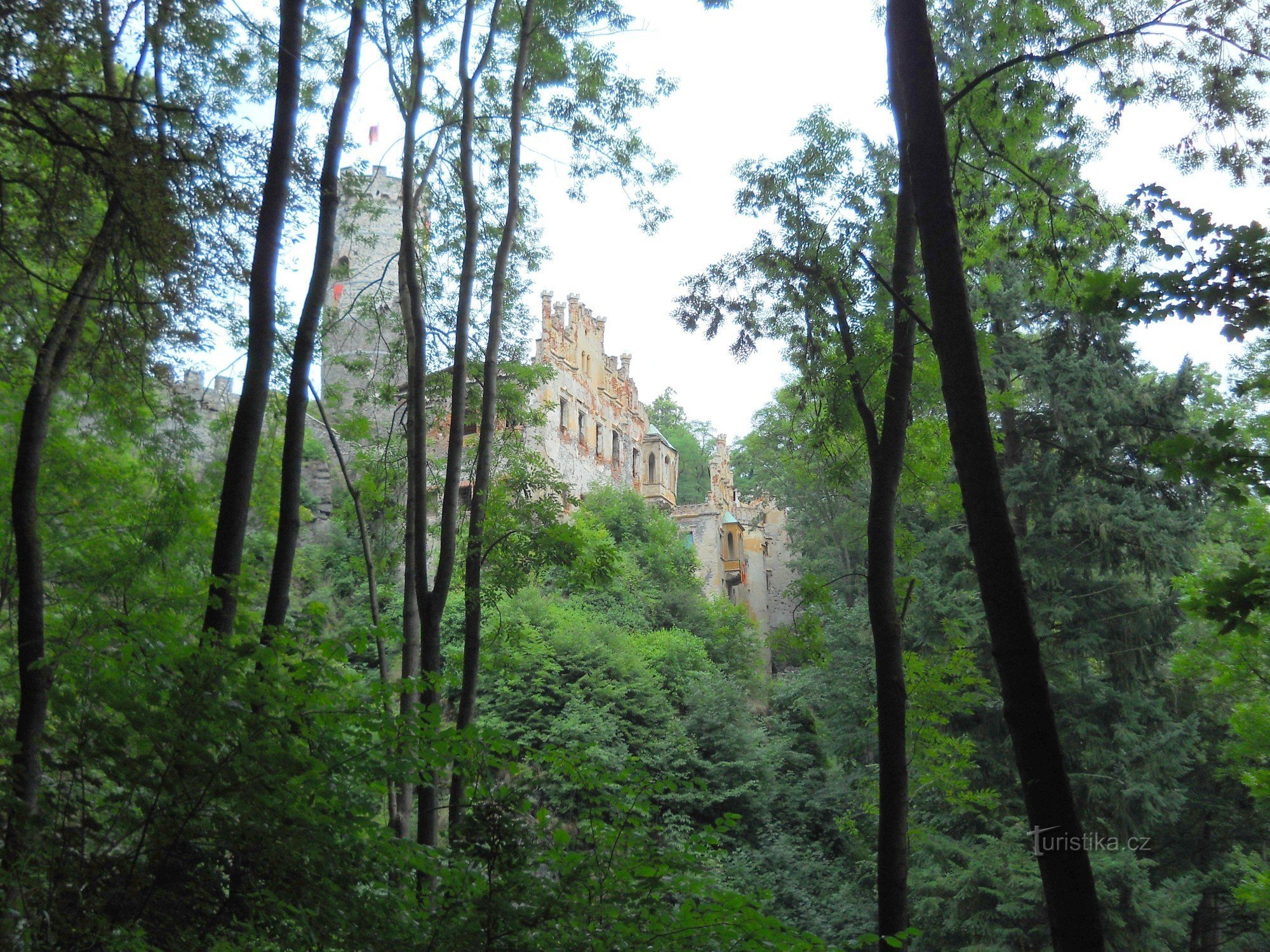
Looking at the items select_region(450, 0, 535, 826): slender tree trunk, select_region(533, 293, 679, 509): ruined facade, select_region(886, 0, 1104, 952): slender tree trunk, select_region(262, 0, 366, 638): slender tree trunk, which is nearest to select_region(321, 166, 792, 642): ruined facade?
select_region(533, 293, 679, 509): ruined facade

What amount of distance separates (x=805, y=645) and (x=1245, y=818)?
13565mm

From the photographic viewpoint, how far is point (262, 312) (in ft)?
25.4

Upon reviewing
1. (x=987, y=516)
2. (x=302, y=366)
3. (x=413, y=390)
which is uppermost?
(x=413, y=390)

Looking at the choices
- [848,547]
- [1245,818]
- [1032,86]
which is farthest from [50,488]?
[848,547]

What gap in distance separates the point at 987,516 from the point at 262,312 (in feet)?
17.8

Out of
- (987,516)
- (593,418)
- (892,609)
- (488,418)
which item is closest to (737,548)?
(593,418)

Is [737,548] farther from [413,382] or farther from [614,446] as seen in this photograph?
[413,382]

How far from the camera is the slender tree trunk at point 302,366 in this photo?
7945 millimetres

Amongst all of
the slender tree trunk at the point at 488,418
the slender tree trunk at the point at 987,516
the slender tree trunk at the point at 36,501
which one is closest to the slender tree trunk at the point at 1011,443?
the slender tree trunk at the point at 488,418

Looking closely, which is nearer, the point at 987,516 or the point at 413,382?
the point at 987,516

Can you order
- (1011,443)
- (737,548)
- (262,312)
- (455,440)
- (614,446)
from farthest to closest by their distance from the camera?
(737,548)
(614,446)
(1011,443)
(455,440)
(262,312)

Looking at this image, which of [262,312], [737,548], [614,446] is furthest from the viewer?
[737,548]

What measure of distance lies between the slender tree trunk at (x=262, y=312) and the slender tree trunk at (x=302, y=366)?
1.27 feet

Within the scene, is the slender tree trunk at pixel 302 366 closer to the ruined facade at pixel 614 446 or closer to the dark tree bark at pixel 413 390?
the dark tree bark at pixel 413 390
